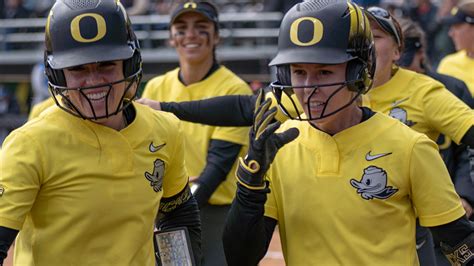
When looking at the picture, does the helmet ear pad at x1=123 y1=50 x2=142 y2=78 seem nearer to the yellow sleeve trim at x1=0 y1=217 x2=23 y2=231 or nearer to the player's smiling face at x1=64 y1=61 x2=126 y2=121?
the player's smiling face at x1=64 y1=61 x2=126 y2=121

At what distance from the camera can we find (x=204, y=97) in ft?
20.2

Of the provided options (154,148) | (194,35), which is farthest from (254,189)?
(194,35)

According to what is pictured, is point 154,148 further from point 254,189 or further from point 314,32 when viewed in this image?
point 314,32

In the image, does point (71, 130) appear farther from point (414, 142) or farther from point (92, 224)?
point (414, 142)

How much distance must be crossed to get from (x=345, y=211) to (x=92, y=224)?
0.91 m

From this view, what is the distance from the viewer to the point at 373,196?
3418 millimetres

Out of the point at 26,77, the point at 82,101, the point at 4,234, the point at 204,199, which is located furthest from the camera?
the point at 26,77

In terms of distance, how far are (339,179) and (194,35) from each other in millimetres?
3188

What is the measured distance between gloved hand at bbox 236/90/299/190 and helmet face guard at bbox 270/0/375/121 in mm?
213

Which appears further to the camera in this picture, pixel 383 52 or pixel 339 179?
pixel 383 52

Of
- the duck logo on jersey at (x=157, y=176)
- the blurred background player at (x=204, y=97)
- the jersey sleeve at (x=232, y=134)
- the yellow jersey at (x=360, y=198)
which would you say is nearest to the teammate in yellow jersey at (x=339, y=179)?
the yellow jersey at (x=360, y=198)

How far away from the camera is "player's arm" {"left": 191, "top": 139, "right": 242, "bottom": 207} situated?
5746 mm

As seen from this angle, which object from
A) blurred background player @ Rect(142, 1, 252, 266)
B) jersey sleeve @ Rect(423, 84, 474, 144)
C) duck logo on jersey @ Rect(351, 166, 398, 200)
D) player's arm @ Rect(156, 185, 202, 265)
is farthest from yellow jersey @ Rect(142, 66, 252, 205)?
duck logo on jersey @ Rect(351, 166, 398, 200)

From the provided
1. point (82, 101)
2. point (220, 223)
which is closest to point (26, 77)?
point (220, 223)
